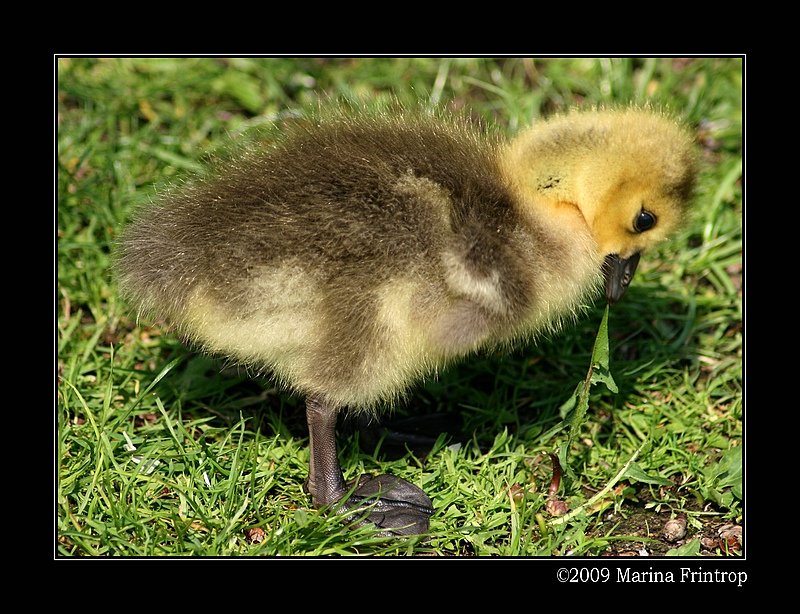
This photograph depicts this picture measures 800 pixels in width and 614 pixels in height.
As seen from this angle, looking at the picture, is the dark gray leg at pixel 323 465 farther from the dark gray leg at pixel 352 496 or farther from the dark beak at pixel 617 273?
the dark beak at pixel 617 273

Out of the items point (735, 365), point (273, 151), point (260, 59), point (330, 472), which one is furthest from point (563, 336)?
point (260, 59)

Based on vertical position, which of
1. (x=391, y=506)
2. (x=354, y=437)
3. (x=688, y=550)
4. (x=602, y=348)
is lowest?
(x=688, y=550)

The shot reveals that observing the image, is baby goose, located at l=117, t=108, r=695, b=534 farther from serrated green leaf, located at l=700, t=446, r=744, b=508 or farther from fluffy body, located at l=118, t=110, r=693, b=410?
serrated green leaf, located at l=700, t=446, r=744, b=508

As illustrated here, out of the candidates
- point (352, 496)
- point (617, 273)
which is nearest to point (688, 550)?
point (617, 273)

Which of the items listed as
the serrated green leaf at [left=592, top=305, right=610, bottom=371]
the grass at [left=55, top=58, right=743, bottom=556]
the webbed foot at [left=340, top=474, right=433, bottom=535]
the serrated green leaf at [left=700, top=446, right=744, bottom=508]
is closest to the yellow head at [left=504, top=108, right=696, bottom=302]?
the serrated green leaf at [left=592, top=305, right=610, bottom=371]

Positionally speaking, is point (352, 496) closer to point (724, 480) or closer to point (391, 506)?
point (391, 506)
